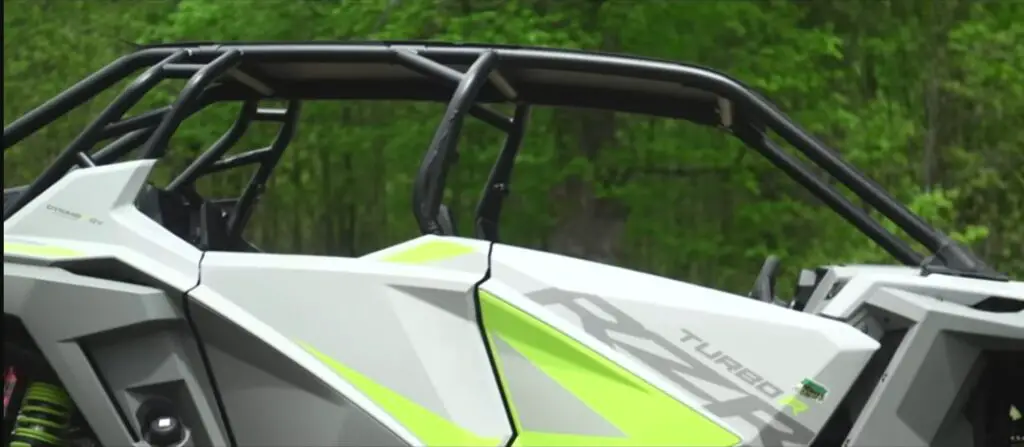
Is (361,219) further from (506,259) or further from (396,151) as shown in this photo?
(506,259)

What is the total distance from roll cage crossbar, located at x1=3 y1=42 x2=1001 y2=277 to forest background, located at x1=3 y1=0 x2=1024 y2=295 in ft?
9.34

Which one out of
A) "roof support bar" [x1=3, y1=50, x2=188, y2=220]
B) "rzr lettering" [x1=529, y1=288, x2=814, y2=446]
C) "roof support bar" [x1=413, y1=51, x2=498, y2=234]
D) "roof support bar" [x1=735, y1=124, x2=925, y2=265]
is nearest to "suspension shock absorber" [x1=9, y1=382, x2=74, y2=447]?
"roof support bar" [x1=3, y1=50, x2=188, y2=220]

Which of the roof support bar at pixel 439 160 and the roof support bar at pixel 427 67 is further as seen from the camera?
the roof support bar at pixel 427 67

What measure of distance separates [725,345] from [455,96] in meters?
0.90

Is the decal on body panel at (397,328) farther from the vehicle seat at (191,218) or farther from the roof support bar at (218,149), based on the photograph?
the roof support bar at (218,149)

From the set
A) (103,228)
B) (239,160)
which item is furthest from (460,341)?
(239,160)

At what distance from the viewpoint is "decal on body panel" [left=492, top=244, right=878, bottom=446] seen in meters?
2.19

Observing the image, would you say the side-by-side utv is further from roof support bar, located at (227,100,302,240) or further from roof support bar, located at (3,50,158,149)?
roof support bar, located at (227,100,302,240)

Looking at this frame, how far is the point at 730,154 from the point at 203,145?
3.60 meters

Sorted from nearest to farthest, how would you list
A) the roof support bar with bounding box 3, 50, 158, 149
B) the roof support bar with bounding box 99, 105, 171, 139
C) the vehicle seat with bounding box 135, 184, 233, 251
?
the roof support bar with bounding box 3, 50, 158, 149, the roof support bar with bounding box 99, 105, 171, 139, the vehicle seat with bounding box 135, 184, 233, 251

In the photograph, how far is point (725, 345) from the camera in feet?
7.26

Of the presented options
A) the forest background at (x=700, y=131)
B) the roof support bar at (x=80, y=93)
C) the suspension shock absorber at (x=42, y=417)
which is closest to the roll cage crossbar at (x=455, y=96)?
the roof support bar at (x=80, y=93)

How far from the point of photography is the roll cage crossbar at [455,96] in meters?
2.41

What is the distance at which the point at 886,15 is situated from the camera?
23.7ft
